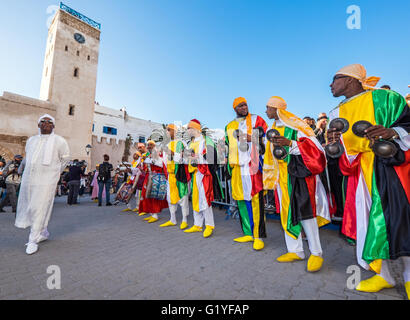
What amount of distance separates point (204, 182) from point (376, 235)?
8.37 feet

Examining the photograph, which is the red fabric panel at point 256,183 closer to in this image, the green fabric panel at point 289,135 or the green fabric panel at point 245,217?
the green fabric panel at point 245,217

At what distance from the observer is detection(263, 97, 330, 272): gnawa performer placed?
233 cm

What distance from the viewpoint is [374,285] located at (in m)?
1.84

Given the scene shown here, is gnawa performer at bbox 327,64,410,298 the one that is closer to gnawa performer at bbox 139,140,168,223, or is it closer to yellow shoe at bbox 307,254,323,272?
yellow shoe at bbox 307,254,323,272

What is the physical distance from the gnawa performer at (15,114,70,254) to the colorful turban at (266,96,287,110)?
10.8 ft

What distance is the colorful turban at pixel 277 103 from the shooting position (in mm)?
2793

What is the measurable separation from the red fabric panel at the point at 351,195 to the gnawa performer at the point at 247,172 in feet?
3.89

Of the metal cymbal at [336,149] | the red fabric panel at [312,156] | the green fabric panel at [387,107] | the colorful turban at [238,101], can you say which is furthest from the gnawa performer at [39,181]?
the green fabric panel at [387,107]

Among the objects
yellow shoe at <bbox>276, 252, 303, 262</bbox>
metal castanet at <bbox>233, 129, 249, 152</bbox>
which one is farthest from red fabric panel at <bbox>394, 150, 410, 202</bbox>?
metal castanet at <bbox>233, 129, 249, 152</bbox>

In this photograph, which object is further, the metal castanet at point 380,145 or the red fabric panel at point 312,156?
the red fabric panel at point 312,156

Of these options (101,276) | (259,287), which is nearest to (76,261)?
(101,276)

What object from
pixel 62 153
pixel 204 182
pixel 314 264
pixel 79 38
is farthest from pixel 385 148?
pixel 79 38

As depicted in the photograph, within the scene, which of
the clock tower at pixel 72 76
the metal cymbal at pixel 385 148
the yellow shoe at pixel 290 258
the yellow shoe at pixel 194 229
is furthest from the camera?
the clock tower at pixel 72 76

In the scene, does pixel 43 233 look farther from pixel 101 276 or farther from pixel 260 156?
pixel 260 156
